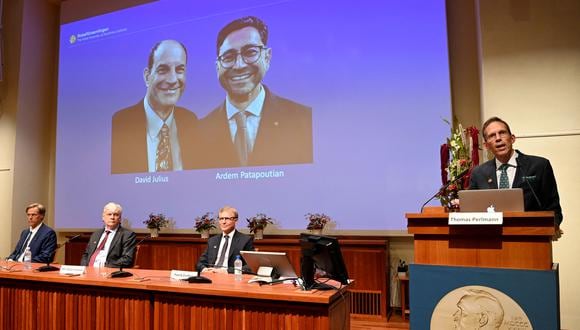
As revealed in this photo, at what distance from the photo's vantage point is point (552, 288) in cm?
165

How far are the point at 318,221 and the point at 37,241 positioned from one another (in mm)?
2825

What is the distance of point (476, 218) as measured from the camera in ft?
5.80

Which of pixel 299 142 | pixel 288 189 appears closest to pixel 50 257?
pixel 288 189

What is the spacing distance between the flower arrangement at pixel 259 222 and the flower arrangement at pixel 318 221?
1.68 feet

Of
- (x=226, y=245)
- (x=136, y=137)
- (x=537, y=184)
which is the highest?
(x=136, y=137)

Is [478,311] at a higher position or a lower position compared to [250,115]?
lower

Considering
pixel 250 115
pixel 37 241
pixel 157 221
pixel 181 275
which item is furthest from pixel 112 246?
pixel 250 115

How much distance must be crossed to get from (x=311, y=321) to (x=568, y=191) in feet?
8.94

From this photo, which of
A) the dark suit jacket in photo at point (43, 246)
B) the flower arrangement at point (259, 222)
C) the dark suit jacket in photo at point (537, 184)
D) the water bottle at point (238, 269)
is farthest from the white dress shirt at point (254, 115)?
the dark suit jacket in photo at point (537, 184)

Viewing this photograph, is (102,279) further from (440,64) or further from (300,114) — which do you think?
(440,64)

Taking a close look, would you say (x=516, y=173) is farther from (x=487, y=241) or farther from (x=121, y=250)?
(x=121, y=250)

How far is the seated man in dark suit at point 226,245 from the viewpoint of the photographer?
3.64m

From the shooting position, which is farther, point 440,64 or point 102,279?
point 440,64

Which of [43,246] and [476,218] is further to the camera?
[43,246]
